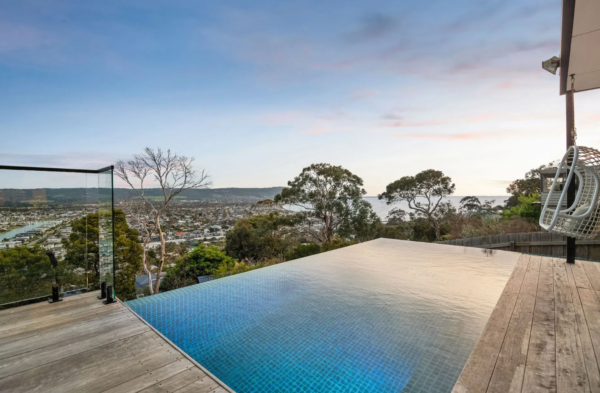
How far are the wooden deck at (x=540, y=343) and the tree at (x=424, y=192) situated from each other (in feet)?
29.8

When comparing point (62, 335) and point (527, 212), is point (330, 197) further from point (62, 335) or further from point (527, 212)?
point (62, 335)

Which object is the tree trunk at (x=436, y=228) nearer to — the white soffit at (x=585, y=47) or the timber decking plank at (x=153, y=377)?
the white soffit at (x=585, y=47)

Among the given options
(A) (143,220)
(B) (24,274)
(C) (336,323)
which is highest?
(B) (24,274)

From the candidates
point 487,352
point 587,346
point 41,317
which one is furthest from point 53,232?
point 587,346

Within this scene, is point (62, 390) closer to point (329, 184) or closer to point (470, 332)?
point (470, 332)

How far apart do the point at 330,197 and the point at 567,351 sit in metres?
9.09

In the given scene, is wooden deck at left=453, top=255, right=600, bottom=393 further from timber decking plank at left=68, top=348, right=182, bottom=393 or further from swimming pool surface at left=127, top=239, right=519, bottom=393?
timber decking plank at left=68, top=348, right=182, bottom=393

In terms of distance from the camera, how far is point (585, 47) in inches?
87.0

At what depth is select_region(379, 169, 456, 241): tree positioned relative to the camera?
11180 millimetres

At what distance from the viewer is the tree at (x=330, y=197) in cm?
1047

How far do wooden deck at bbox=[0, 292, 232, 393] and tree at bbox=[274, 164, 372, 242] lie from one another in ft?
28.5

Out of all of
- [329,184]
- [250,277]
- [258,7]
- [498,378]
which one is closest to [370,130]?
[329,184]

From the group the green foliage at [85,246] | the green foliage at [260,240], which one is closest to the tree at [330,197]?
the green foliage at [260,240]

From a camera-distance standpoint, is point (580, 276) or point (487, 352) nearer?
point (487, 352)
